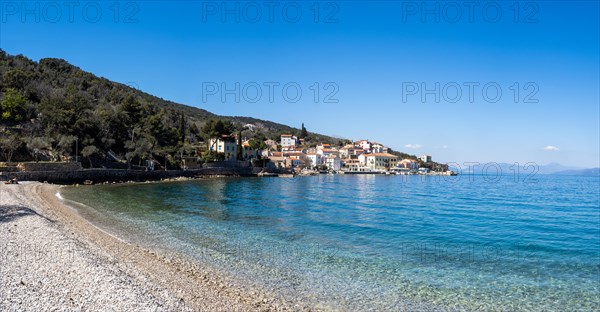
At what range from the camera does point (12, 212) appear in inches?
650

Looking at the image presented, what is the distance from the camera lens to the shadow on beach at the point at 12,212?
48.9 feet

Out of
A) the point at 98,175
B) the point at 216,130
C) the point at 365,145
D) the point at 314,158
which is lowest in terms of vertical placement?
the point at 98,175

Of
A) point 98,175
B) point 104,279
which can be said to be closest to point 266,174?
point 98,175

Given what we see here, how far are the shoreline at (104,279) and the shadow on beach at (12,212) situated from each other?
215 centimetres

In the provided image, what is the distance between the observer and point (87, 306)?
6.61 m

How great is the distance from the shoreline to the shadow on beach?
2149 mm

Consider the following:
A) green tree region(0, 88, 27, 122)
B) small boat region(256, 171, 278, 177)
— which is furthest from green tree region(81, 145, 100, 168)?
small boat region(256, 171, 278, 177)

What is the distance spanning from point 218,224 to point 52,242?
8030 mm

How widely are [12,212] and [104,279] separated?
11.8m

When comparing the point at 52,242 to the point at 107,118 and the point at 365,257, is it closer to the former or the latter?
the point at 365,257

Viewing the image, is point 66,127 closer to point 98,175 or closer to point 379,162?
point 98,175

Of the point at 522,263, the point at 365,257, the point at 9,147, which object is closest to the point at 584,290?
the point at 522,263

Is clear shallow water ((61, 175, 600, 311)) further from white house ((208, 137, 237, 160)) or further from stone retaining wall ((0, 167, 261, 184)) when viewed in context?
white house ((208, 137, 237, 160))

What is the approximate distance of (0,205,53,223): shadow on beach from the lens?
1491 centimetres
